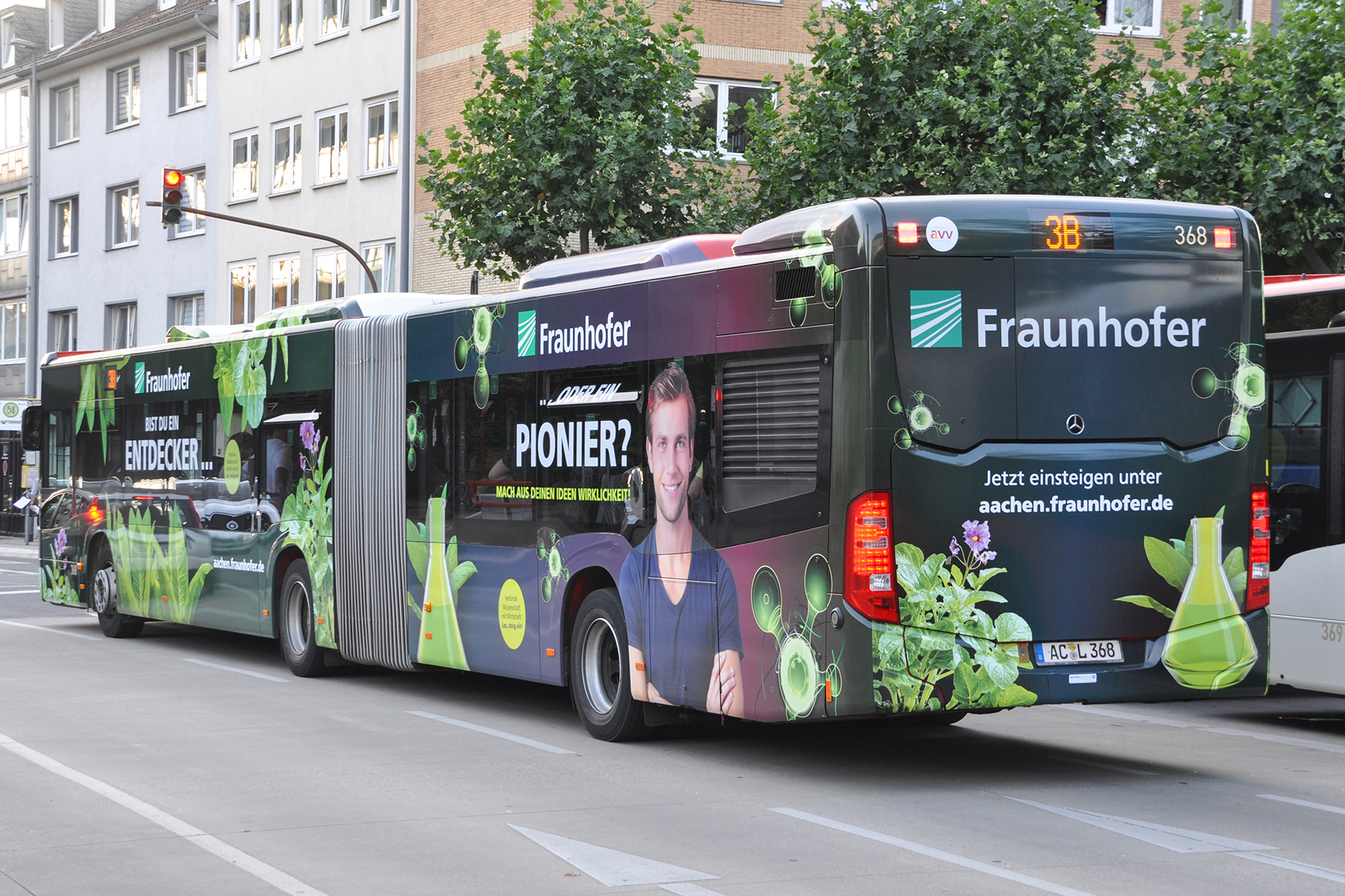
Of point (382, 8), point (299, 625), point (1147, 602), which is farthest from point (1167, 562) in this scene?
point (382, 8)

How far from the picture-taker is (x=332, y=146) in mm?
39438

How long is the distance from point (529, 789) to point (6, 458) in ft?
147

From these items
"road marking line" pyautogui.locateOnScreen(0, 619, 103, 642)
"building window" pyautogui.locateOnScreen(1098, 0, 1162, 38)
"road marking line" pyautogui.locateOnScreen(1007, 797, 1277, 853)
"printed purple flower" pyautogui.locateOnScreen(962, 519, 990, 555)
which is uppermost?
"building window" pyautogui.locateOnScreen(1098, 0, 1162, 38)

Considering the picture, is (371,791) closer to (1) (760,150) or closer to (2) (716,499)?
(2) (716,499)

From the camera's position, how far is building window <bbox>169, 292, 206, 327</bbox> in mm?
45031

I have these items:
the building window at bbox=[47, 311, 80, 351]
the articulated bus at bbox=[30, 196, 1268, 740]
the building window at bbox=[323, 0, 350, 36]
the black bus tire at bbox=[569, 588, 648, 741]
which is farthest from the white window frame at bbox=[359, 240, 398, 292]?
the black bus tire at bbox=[569, 588, 648, 741]

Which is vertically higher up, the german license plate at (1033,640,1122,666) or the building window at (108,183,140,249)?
the building window at (108,183,140,249)

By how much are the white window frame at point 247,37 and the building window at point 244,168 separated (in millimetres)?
1802

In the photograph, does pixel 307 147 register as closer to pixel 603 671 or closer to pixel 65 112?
pixel 65 112

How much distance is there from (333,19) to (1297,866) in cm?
3579

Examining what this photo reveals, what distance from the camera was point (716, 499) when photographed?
9.81 metres

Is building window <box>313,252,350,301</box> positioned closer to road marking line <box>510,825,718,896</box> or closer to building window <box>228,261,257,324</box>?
building window <box>228,261,257,324</box>

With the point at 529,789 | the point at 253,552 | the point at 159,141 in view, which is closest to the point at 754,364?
the point at 529,789

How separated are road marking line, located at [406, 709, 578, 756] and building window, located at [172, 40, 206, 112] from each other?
3539 cm
